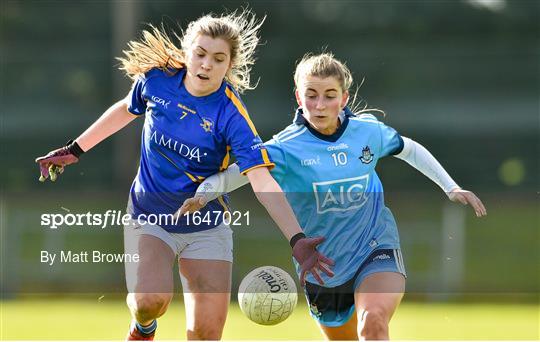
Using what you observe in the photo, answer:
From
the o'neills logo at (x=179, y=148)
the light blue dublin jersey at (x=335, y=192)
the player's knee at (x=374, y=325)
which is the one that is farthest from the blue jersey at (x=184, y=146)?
the player's knee at (x=374, y=325)

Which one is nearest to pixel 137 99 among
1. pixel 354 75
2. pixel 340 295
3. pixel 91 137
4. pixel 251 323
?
pixel 91 137

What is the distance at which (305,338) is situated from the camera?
958 centimetres

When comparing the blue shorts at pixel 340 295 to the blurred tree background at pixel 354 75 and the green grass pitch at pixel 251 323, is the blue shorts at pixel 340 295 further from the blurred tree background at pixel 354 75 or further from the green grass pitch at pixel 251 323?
the blurred tree background at pixel 354 75

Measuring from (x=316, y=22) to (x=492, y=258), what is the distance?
707 centimetres

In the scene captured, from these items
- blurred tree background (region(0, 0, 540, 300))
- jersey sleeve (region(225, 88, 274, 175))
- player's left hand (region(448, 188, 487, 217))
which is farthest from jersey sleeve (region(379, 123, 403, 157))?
blurred tree background (region(0, 0, 540, 300))

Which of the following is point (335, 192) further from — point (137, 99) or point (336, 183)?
point (137, 99)

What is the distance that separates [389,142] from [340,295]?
35.0 inches

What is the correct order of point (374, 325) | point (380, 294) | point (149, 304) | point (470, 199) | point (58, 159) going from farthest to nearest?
point (58, 159)
point (149, 304)
point (470, 199)
point (380, 294)
point (374, 325)

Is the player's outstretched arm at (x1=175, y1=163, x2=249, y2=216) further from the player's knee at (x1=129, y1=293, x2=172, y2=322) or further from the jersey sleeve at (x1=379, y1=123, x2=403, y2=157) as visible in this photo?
the jersey sleeve at (x1=379, y1=123, x2=403, y2=157)

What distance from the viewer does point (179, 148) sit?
530cm

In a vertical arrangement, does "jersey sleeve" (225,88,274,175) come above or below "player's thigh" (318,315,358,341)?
above

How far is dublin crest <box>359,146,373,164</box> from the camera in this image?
548cm

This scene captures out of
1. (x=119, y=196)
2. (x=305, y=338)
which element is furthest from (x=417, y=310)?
(x=119, y=196)

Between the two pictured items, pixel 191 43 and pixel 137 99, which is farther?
pixel 137 99
